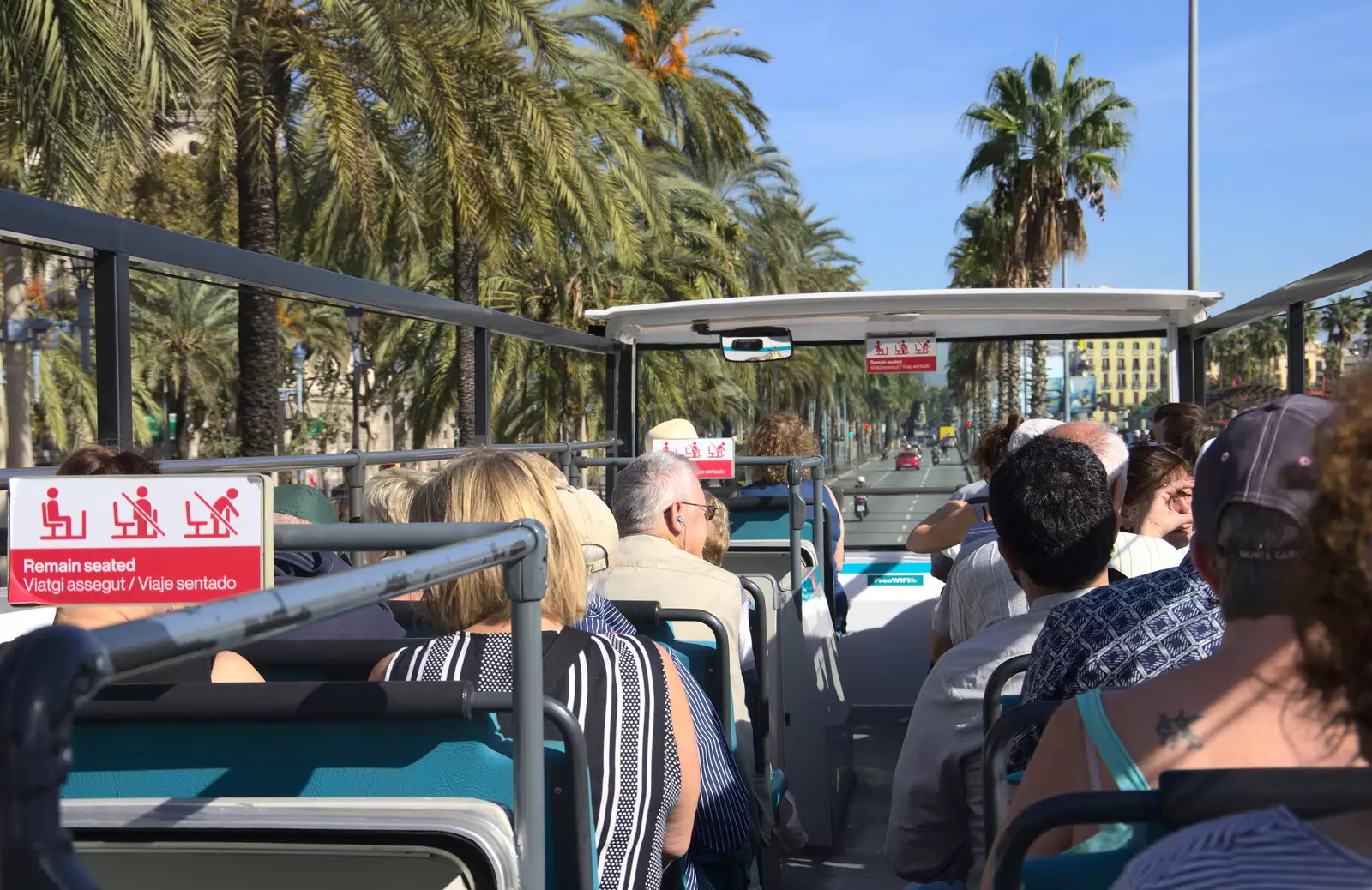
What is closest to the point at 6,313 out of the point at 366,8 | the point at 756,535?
the point at 366,8

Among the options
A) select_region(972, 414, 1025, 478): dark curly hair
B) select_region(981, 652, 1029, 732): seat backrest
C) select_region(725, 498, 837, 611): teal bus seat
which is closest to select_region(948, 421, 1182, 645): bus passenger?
select_region(981, 652, 1029, 732): seat backrest

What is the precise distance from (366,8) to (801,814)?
9398mm

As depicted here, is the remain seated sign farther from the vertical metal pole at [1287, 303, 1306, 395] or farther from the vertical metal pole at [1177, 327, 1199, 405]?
the vertical metal pole at [1177, 327, 1199, 405]

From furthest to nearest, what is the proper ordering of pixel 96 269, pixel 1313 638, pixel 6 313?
pixel 6 313, pixel 96 269, pixel 1313 638

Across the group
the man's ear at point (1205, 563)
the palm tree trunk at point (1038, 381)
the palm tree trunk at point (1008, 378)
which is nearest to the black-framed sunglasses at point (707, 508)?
the man's ear at point (1205, 563)

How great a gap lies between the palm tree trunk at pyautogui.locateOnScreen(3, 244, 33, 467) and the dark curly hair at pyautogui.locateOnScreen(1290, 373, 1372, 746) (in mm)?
17733

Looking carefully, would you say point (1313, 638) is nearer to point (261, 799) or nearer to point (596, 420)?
point (261, 799)

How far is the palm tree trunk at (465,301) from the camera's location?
50.6 ft

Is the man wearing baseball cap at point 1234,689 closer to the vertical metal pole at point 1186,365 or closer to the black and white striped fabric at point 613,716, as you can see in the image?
the black and white striped fabric at point 613,716

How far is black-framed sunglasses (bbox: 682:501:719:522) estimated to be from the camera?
4441 millimetres

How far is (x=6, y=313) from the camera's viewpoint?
58.1 feet

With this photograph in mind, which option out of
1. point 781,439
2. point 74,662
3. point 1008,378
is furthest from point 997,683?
point 1008,378

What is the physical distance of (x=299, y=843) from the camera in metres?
1.76

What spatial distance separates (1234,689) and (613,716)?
1.12 meters
